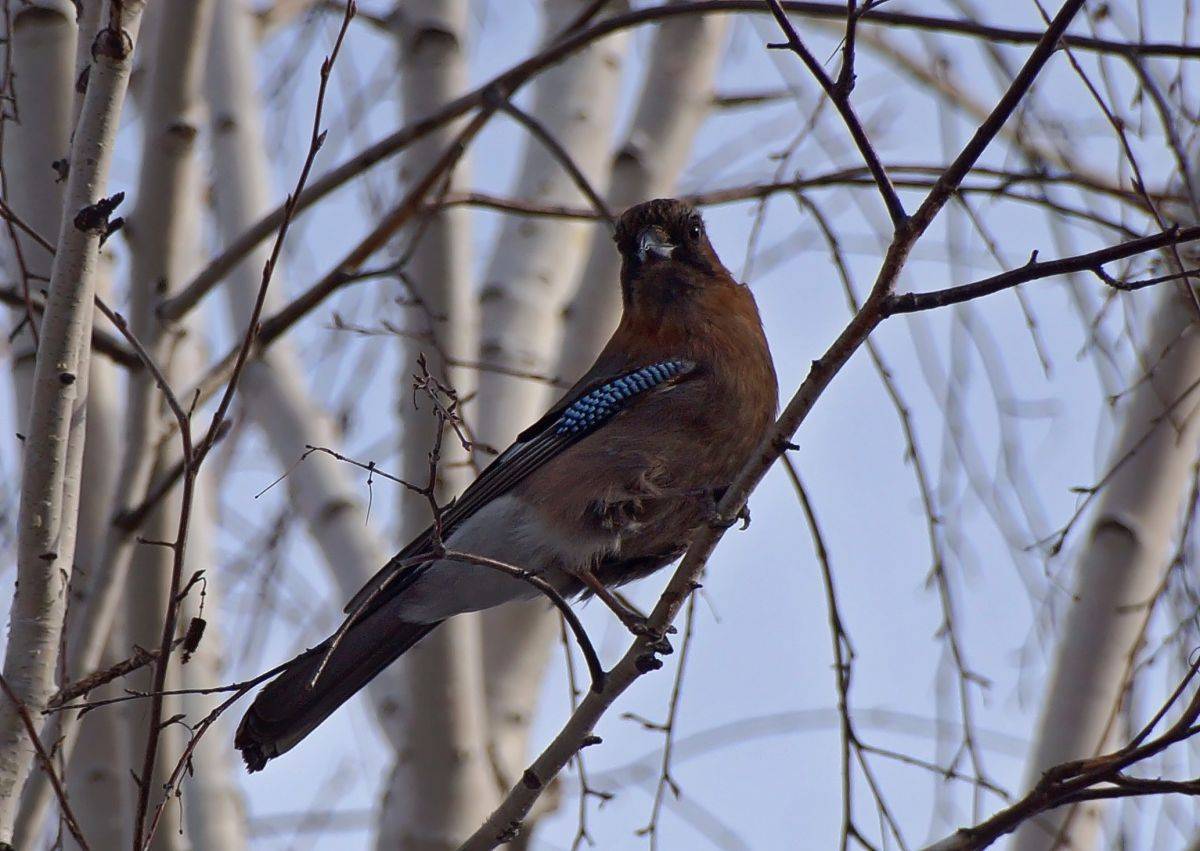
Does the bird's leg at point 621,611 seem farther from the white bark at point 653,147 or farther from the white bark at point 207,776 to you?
the white bark at point 653,147

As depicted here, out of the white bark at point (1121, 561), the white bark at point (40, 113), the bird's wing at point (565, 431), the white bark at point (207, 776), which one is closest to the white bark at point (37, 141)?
the white bark at point (40, 113)

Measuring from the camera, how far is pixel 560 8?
7.06m

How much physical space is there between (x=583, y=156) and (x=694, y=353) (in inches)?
86.0

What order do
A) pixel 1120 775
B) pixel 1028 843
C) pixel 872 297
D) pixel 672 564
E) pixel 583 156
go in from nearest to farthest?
pixel 1120 775 < pixel 872 297 < pixel 1028 843 < pixel 672 564 < pixel 583 156

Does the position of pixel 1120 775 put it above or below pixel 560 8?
below

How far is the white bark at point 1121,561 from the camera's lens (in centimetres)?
468

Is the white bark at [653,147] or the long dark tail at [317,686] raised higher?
the white bark at [653,147]

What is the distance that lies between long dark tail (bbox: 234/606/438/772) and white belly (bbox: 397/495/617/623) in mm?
89

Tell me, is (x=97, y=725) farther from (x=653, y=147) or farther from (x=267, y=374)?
(x=653, y=147)

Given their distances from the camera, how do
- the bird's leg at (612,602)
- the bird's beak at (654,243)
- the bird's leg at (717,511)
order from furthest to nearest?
the bird's beak at (654,243)
the bird's leg at (612,602)
the bird's leg at (717,511)

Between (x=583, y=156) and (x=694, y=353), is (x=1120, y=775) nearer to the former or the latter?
(x=694, y=353)

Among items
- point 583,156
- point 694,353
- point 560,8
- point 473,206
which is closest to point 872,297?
point 694,353

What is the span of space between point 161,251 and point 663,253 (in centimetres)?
169

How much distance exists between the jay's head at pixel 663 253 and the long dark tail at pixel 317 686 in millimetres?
1443
